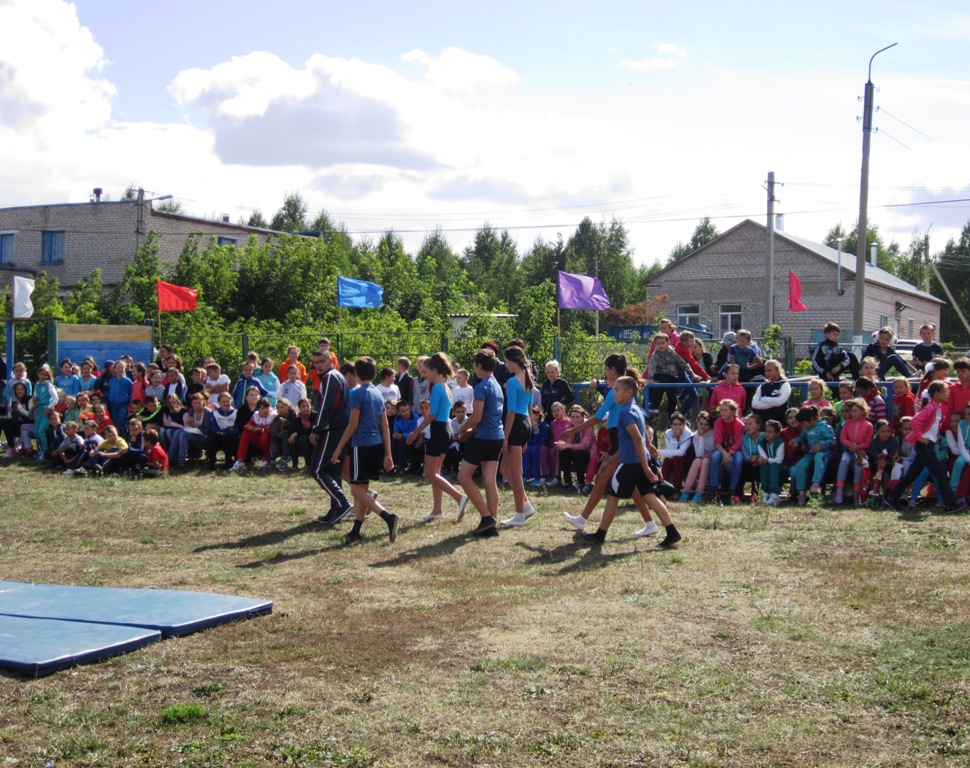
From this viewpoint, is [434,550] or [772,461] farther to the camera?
[772,461]

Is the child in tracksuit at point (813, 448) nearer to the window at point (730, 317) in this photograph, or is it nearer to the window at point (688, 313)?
the window at point (688, 313)

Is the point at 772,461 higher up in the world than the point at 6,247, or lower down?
lower down

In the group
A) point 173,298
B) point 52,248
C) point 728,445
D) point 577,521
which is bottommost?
point 577,521

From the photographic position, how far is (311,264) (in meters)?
35.2

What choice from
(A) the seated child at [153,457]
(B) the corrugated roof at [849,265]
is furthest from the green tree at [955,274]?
(A) the seated child at [153,457]

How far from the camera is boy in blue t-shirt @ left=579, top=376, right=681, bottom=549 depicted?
9.62 m

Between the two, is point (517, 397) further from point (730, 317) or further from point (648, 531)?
point (730, 317)

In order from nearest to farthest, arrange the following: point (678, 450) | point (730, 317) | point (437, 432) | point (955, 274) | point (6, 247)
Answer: point (437, 432), point (678, 450), point (6, 247), point (730, 317), point (955, 274)

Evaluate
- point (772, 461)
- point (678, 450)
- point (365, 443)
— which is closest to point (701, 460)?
point (678, 450)


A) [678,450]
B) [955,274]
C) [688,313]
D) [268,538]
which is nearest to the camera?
[268,538]

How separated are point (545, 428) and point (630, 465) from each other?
486 cm

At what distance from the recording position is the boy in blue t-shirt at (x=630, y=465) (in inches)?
379

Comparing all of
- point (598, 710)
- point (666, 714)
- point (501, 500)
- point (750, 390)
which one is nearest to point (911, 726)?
point (666, 714)

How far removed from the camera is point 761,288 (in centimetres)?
5259
